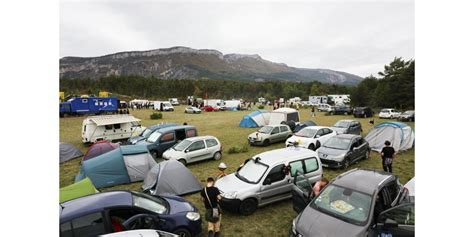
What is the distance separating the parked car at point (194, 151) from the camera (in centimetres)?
1182

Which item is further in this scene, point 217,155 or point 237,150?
point 237,150

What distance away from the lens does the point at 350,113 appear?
3650 cm

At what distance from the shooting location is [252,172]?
7.69 meters

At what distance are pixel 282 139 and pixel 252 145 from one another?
7.08 feet

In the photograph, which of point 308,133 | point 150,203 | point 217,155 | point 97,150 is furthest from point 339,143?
point 97,150

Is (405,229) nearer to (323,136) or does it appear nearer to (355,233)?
(355,233)

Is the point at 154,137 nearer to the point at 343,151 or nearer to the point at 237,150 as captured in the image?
the point at 237,150

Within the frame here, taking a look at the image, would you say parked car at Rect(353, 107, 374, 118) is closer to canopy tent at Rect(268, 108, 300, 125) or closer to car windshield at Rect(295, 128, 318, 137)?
canopy tent at Rect(268, 108, 300, 125)

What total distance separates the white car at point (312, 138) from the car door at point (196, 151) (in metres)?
4.72

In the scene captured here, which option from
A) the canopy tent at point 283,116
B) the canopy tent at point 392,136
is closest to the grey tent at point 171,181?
the canopy tent at point 392,136

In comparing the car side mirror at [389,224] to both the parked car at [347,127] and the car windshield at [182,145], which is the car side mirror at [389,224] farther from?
the parked car at [347,127]

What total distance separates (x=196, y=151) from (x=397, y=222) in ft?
29.0
